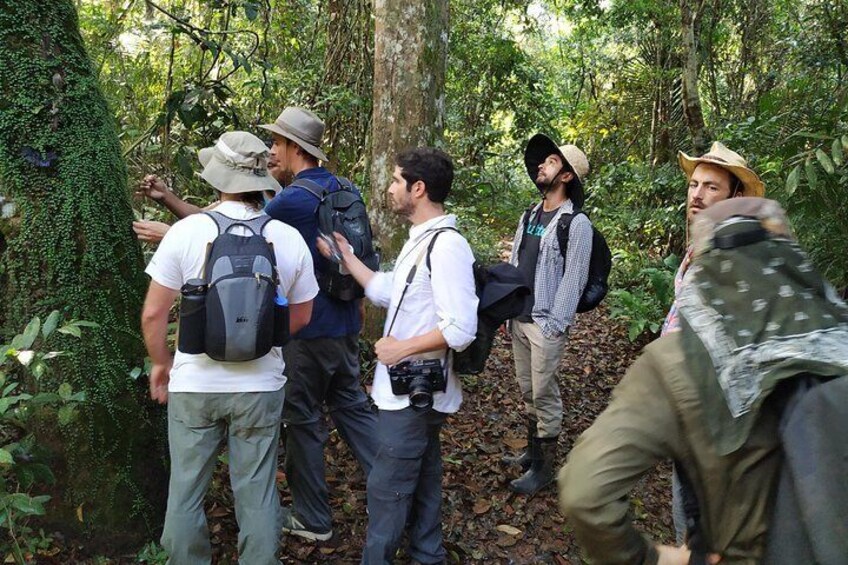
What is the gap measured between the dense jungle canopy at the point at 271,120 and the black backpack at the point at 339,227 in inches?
37.5

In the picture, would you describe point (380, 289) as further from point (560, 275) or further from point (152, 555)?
point (152, 555)

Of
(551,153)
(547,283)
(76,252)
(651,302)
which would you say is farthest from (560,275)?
(651,302)

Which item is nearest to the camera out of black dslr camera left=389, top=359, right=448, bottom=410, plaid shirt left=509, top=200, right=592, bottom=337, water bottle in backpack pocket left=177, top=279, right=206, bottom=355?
water bottle in backpack pocket left=177, top=279, right=206, bottom=355

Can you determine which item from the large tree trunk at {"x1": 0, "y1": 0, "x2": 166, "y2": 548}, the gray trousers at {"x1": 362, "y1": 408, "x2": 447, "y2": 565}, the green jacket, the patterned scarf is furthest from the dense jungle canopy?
the patterned scarf

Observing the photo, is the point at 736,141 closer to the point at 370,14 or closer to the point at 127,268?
the point at 370,14

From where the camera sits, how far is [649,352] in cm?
145

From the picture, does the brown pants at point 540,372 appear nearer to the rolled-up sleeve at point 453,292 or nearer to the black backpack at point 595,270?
the black backpack at point 595,270

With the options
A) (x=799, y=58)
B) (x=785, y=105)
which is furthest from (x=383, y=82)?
(x=799, y=58)

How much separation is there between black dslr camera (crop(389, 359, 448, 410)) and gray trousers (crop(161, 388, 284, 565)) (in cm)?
54

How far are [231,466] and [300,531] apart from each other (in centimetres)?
94

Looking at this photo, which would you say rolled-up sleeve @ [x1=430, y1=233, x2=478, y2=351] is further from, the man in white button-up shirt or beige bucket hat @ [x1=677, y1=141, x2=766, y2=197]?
beige bucket hat @ [x1=677, y1=141, x2=766, y2=197]

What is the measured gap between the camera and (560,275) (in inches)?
165

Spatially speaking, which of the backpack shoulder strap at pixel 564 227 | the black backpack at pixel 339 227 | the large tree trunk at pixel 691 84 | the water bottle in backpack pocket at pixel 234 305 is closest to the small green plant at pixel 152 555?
the water bottle in backpack pocket at pixel 234 305

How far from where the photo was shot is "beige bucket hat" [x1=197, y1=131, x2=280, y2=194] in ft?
9.05
